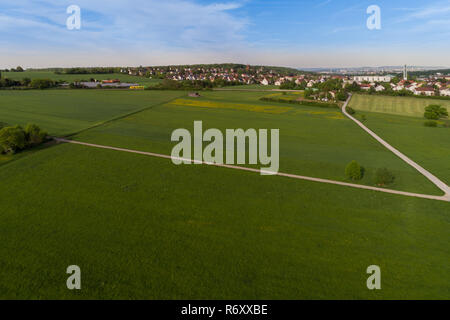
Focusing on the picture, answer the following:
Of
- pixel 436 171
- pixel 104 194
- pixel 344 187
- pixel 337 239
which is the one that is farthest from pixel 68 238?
pixel 436 171

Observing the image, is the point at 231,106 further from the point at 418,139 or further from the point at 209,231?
the point at 209,231

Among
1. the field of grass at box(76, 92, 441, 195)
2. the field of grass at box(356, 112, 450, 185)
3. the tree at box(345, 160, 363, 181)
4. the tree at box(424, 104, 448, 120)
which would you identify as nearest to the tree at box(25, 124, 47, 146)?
the field of grass at box(76, 92, 441, 195)

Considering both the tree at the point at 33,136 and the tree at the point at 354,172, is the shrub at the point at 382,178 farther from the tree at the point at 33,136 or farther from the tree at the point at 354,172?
the tree at the point at 33,136

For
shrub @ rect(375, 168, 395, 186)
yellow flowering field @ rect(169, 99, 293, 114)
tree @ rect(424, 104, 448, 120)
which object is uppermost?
yellow flowering field @ rect(169, 99, 293, 114)

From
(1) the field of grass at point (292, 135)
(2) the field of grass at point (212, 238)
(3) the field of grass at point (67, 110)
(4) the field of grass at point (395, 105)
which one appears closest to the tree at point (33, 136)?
(1) the field of grass at point (292, 135)

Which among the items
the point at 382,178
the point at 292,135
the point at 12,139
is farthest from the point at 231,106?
the point at 382,178

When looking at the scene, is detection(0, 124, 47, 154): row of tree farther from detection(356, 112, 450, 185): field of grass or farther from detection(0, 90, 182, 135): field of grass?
detection(356, 112, 450, 185): field of grass

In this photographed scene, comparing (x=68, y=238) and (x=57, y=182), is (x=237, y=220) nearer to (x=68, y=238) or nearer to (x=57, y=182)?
(x=68, y=238)
